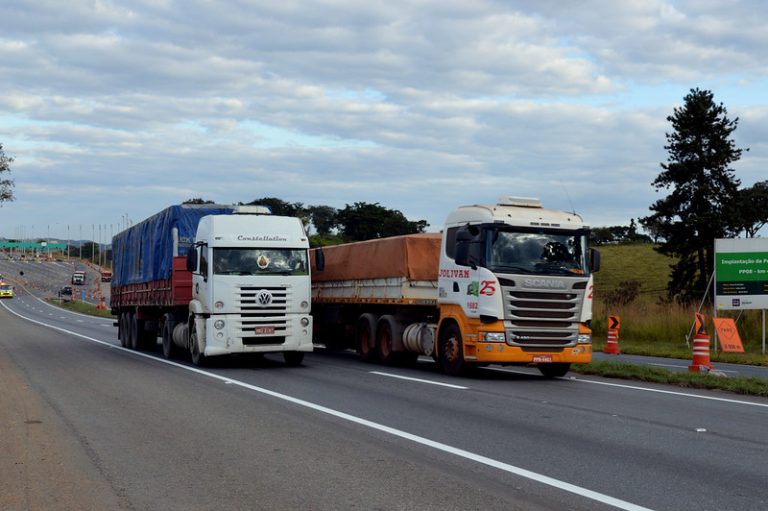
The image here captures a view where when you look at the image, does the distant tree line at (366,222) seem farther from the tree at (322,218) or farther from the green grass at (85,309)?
the tree at (322,218)

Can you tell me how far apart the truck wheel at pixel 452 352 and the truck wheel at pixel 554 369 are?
155 cm

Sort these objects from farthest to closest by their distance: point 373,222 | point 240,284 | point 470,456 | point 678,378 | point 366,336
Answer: point 373,222 < point 366,336 < point 240,284 < point 678,378 < point 470,456

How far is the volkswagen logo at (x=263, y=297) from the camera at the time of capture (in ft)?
65.5

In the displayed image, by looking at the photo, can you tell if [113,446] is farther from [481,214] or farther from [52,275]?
[52,275]

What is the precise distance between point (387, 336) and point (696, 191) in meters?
51.1

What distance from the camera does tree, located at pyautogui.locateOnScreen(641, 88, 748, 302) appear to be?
214 feet

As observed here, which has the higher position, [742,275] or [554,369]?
[742,275]

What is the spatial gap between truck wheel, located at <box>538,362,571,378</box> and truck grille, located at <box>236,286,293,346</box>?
17.7 feet

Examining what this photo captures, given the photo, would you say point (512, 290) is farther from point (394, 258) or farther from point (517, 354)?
point (394, 258)

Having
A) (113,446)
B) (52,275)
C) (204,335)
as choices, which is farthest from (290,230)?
(52,275)

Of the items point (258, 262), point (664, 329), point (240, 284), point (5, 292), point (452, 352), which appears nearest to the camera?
point (452, 352)

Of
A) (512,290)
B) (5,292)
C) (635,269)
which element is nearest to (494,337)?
(512,290)

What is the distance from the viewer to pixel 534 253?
1708 centimetres

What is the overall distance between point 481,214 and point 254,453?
8.89m
